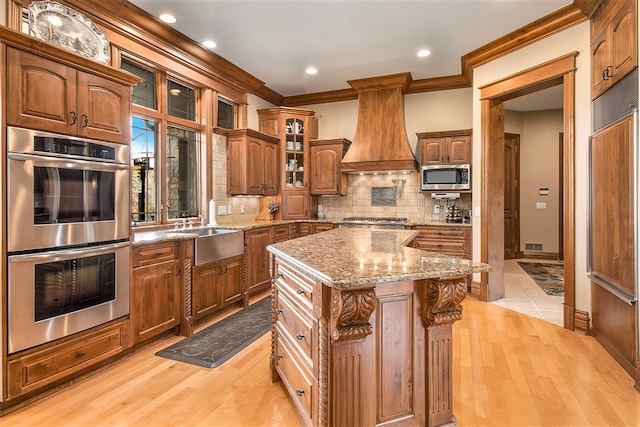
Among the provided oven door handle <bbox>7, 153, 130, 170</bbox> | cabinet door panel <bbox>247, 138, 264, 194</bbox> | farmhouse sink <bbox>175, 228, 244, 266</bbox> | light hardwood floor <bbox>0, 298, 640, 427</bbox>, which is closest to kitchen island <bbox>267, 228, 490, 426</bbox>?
light hardwood floor <bbox>0, 298, 640, 427</bbox>

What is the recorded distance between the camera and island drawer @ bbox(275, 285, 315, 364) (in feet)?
5.73

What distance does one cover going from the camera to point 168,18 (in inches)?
141

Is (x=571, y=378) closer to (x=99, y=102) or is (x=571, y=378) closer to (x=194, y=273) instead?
(x=194, y=273)

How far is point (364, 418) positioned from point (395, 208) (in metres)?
4.55

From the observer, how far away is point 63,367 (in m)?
2.32

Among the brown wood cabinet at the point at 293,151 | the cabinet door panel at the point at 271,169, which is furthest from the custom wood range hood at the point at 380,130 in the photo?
the cabinet door panel at the point at 271,169

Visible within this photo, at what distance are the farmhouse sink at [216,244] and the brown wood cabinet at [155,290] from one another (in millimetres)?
250

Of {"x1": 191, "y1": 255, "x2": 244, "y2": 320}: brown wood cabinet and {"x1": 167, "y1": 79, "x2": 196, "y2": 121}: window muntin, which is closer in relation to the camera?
{"x1": 191, "y1": 255, "x2": 244, "y2": 320}: brown wood cabinet

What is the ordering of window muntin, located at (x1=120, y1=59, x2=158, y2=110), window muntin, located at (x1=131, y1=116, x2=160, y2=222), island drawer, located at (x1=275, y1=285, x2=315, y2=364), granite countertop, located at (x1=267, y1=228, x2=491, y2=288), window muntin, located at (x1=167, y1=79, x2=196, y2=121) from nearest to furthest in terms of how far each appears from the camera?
granite countertop, located at (x1=267, y1=228, x2=491, y2=288), island drawer, located at (x1=275, y1=285, x2=315, y2=364), window muntin, located at (x1=120, y1=59, x2=158, y2=110), window muntin, located at (x1=131, y1=116, x2=160, y2=222), window muntin, located at (x1=167, y1=79, x2=196, y2=121)

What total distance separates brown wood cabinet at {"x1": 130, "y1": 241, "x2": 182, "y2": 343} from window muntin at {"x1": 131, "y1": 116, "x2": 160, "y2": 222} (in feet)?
3.05

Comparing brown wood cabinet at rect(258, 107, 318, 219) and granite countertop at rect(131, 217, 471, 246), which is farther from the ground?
brown wood cabinet at rect(258, 107, 318, 219)

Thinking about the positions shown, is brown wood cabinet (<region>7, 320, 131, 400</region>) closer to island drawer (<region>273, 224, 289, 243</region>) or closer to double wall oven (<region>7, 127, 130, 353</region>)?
double wall oven (<region>7, 127, 130, 353</region>)

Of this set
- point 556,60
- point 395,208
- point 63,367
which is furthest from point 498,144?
point 63,367

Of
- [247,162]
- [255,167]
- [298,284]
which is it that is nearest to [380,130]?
[255,167]
